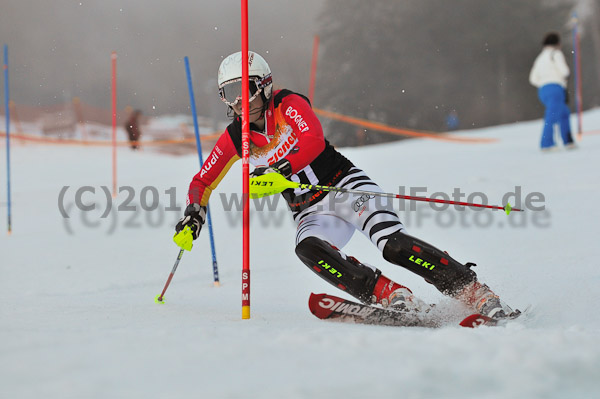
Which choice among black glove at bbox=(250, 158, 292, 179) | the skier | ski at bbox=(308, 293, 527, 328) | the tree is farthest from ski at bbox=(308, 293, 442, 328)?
the tree

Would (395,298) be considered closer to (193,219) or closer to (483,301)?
(483,301)

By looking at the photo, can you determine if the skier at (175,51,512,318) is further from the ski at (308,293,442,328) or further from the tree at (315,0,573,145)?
the tree at (315,0,573,145)

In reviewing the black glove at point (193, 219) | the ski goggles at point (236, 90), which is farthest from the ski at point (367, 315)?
the ski goggles at point (236, 90)

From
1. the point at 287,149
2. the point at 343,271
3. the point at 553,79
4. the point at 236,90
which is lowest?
the point at 343,271

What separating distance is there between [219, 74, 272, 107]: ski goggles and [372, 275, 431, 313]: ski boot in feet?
4.14

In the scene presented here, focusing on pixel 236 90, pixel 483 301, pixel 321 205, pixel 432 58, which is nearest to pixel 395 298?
pixel 483 301

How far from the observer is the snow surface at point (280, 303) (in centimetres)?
158

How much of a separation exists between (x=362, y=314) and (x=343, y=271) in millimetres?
277

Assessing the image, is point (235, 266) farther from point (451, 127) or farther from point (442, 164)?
point (451, 127)

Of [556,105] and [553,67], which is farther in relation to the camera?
[556,105]

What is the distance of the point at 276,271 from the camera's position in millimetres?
4898

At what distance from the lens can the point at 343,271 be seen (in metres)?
2.90

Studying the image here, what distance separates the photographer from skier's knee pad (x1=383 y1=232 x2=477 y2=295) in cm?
287

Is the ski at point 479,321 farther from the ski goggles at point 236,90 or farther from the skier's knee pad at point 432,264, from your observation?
the ski goggles at point 236,90
